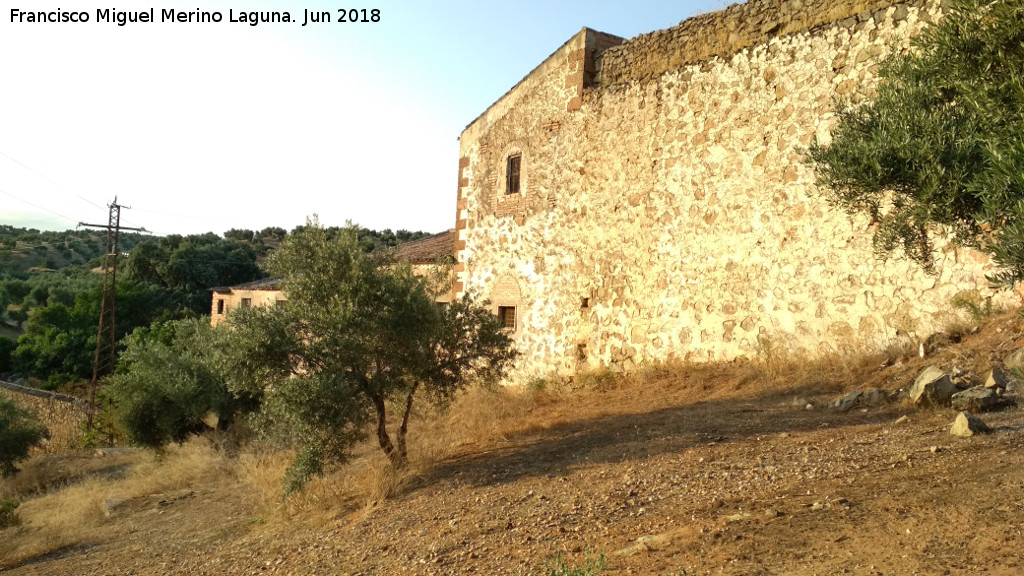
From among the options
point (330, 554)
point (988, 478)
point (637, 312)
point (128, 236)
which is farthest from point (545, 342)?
point (128, 236)

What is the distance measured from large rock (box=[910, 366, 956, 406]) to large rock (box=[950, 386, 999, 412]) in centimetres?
12

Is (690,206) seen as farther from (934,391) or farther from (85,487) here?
(85,487)

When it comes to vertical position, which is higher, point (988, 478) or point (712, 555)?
point (988, 478)

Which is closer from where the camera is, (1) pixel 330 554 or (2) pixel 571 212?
(1) pixel 330 554

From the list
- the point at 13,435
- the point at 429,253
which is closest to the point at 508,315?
the point at 429,253

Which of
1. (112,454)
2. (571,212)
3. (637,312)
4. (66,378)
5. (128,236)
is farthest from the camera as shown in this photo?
(128,236)

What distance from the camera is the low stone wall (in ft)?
68.0

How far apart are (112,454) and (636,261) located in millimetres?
13072

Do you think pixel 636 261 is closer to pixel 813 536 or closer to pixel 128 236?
pixel 813 536

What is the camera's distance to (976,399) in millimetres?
6395

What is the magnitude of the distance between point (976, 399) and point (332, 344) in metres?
6.03

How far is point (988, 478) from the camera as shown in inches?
184

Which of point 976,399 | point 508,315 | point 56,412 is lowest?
point 56,412

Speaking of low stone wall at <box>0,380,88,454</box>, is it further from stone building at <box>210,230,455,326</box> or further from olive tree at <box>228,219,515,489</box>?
olive tree at <box>228,219,515,489</box>
